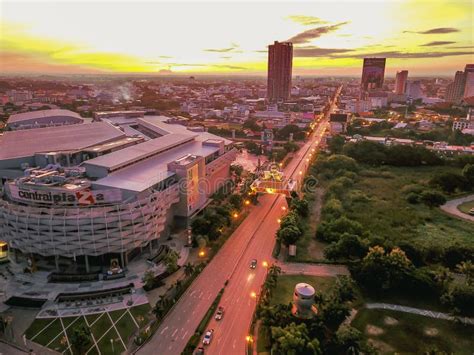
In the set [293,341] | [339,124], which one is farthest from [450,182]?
[339,124]

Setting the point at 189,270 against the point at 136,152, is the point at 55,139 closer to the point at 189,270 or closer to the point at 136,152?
the point at 136,152

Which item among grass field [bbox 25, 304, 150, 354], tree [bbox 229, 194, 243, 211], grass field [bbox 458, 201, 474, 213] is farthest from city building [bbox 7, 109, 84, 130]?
grass field [bbox 458, 201, 474, 213]

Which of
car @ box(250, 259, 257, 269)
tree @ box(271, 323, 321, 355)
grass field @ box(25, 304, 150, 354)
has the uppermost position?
tree @ box(271, 323, 321, 355)

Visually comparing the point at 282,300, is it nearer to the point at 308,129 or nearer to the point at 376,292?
the point at 376,292

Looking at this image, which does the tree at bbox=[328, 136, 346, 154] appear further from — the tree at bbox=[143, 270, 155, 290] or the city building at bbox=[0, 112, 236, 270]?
the tree at bbox=[143, 270, 155, 290]

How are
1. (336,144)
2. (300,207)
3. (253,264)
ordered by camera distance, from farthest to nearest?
(336,144) < (300,207) < (253,264)

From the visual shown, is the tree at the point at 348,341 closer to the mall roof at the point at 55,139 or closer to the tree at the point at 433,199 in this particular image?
the tree at the point at 433,199
